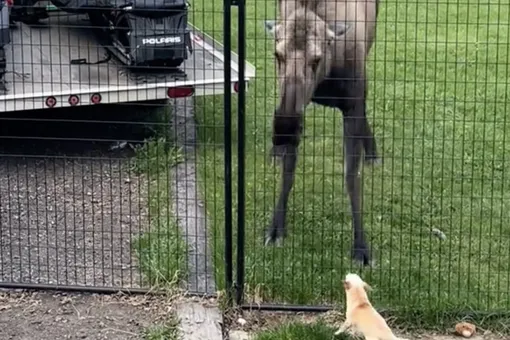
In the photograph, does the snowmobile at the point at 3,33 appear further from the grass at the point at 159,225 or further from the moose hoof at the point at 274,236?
the moose hoof at the point at 274,236

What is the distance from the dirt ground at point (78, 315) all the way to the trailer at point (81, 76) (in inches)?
87.1

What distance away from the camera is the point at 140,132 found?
→ 9547 mm

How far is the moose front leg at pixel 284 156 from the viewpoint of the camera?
642cm

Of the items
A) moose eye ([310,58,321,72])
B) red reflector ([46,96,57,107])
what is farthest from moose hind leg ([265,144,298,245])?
red reflector ([46,96,57,107])

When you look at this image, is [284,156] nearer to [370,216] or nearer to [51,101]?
[370,216]

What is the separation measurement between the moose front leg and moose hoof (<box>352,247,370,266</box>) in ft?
1.76

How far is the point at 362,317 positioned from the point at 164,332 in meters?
1.12

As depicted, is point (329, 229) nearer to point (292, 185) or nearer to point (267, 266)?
point (292, 185)

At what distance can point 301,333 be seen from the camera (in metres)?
5.54

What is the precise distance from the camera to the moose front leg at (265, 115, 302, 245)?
642 cm

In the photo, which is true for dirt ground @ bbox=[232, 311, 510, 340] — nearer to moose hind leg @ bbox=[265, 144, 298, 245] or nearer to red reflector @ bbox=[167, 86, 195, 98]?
moose hind leg @ bbox=[265, 144, 298, 245]

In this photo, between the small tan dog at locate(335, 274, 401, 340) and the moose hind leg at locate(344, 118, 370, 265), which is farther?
the moose hind leg at locate(344, 118, 370, 265)

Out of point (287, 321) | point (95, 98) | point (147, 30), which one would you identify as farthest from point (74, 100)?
point (287, 321)

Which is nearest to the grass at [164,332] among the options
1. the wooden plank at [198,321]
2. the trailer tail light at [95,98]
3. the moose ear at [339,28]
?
the wooden plank at [198,321]
